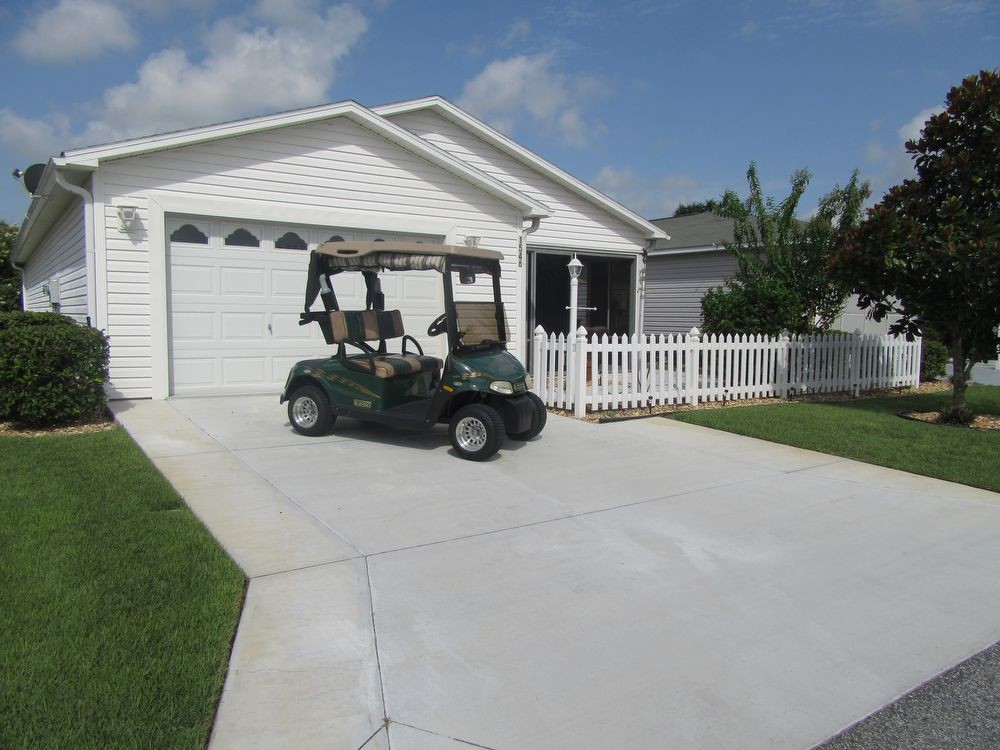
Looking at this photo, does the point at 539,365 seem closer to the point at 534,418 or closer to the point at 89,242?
the point at 534,418

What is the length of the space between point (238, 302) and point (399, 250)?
151 inches

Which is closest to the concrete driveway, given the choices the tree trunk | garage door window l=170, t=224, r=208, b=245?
garage door window l=170, t=224, r=208, b=245

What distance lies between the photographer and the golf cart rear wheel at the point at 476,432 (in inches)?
256

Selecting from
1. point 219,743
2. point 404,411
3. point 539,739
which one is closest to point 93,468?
point 404,411

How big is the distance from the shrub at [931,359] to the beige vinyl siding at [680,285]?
4632mm

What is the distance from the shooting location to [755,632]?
11.6 ft

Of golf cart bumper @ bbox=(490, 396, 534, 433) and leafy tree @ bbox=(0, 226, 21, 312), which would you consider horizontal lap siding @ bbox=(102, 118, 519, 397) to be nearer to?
golf cart bumper @ bbox=(490, 396, 534, 433)

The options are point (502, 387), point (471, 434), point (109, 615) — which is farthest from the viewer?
point (471, 434)

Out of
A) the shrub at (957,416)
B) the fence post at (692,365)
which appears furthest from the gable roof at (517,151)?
the shrub at (957,416)

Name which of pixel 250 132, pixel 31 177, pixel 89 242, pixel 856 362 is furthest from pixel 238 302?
pixel 856 362

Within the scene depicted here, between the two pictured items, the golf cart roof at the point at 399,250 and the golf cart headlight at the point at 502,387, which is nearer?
the golf cart headlight at the point at 502,387

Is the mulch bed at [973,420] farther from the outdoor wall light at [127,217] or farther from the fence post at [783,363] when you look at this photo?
the outdoor wall light at [127,217]

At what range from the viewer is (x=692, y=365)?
10.5m

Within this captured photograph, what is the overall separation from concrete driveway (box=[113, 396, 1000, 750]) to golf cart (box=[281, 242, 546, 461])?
0.39 metres
